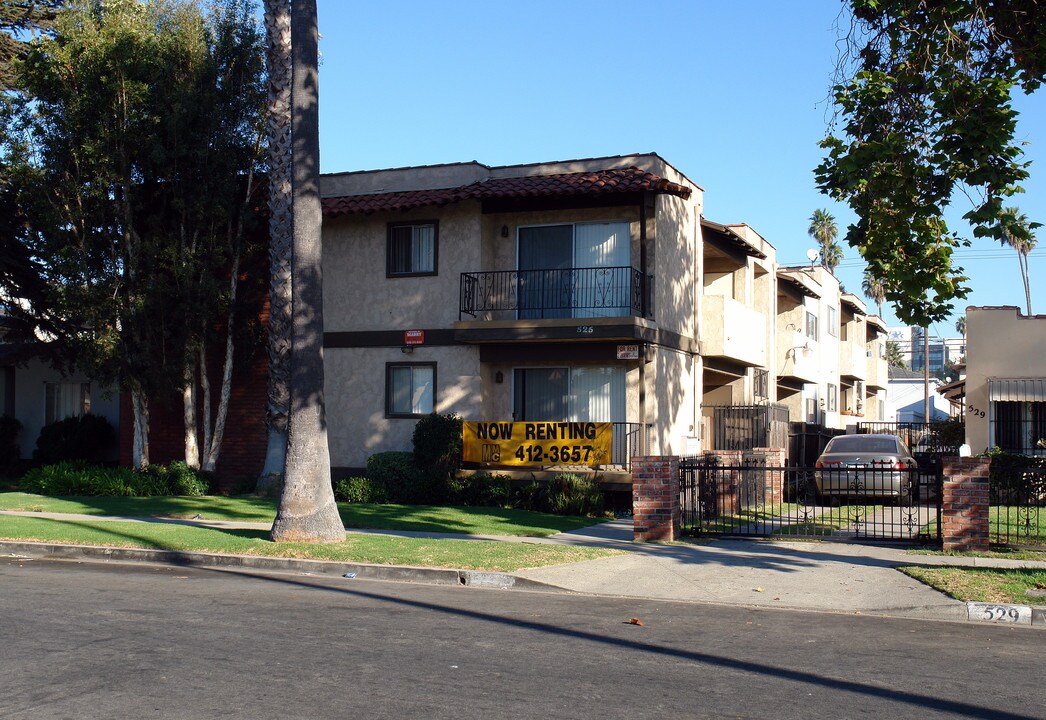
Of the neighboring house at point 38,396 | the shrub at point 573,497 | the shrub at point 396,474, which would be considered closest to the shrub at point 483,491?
the shrub at point 396,474

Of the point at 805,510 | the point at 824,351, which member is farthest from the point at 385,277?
the point at 824,351

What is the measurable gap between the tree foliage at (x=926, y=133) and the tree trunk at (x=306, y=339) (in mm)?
6996

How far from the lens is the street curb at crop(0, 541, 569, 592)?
40.0ft

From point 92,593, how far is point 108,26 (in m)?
15.6

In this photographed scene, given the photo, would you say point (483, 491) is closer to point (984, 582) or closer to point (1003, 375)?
point (984, 582)

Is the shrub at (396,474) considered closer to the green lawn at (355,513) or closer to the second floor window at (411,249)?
the green lawn at (355,513)

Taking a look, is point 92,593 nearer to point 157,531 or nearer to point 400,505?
point 157,531

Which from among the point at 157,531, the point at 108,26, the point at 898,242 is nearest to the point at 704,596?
the point at 898,242

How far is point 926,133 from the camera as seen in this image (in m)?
13.3

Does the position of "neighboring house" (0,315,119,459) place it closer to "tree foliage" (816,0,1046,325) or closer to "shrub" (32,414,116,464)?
"shrub" (32,414,116,464)

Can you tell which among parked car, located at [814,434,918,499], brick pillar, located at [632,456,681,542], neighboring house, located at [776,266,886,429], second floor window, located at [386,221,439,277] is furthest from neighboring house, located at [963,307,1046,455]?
brick pillar, located at [632,456,681,542]

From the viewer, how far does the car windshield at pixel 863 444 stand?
23984 mm

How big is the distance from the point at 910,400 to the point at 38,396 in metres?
70.5

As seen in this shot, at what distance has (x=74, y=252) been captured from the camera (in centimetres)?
2222
